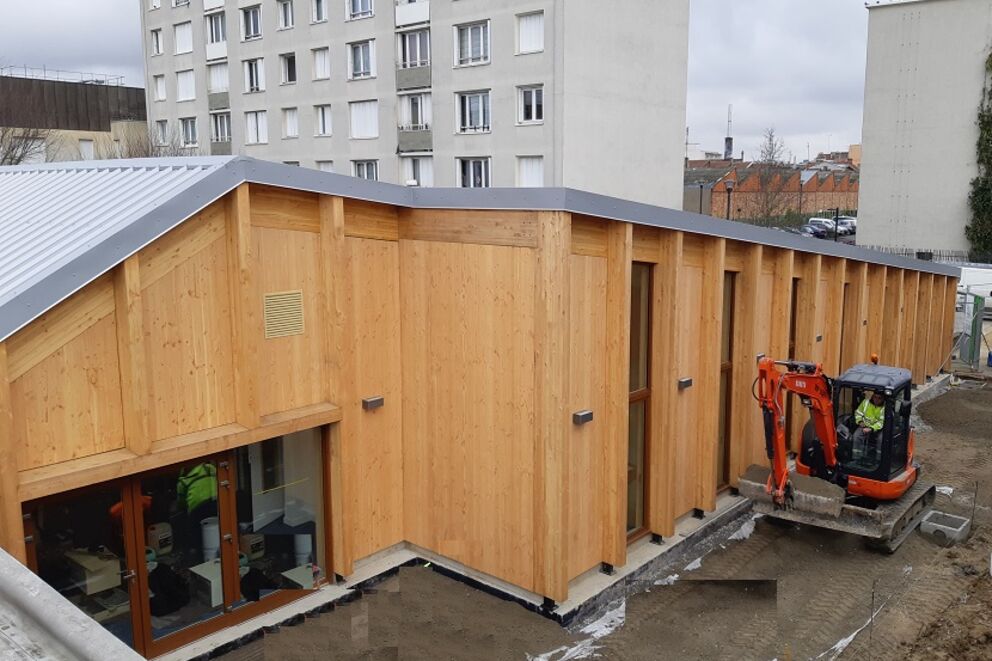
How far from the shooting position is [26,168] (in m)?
12.5

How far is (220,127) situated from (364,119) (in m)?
11.1

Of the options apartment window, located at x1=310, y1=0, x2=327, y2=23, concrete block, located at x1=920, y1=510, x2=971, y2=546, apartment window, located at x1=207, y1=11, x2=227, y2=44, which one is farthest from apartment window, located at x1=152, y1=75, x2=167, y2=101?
concrete block, located at x1=920, y1=510, x2=971, y2=546

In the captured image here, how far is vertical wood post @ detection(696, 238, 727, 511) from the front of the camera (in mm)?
11938

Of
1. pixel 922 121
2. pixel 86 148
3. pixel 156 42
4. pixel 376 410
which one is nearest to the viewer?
pixel 376 410

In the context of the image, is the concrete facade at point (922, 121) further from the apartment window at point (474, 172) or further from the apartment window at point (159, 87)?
the apartment window at point (159, 87)

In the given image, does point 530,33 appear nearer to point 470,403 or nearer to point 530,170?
point 530,170

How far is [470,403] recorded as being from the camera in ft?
32.1

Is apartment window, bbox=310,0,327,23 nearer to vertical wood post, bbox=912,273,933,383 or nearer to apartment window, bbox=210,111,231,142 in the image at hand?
apartment window, bbox=210,111,231,142

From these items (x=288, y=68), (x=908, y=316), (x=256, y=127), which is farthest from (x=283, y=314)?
(x=256, y=127)

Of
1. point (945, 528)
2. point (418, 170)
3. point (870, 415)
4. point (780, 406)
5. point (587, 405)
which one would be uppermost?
point (418, 170)

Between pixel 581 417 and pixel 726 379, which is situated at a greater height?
pixel 581 417

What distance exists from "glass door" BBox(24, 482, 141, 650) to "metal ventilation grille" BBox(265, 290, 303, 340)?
2.11 meters

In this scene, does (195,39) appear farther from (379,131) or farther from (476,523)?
(476,523)

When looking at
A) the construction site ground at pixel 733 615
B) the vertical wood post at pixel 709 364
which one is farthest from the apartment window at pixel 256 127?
the construction site ground at pixel 733 615
